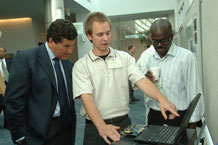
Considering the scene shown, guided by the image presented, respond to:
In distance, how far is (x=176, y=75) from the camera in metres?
1.79

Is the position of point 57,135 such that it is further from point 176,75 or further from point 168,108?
point 176,75

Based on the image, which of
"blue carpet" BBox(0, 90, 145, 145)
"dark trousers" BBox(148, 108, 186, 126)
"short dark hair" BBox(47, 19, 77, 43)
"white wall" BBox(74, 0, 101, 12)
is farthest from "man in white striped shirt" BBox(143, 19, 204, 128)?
"white wall" BBox(74, 0, 101, 12)

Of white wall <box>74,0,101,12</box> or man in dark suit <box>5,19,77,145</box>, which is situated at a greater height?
white wall <box>74,0,101,12</box>

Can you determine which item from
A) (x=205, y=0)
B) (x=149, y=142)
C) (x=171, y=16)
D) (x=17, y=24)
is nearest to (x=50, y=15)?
(x=17, y=24)

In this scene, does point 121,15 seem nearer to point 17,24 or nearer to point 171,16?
point 171,16

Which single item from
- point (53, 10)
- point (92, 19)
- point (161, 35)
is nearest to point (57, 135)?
point (92, 19)

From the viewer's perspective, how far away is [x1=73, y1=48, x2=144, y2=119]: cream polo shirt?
4.77 ft

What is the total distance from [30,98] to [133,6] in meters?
11.9

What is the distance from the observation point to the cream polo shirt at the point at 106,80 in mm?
1453

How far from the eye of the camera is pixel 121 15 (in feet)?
43.2

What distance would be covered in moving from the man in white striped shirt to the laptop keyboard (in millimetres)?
771

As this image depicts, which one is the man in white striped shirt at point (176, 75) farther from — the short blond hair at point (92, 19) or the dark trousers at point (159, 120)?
the short blond hair at point (92, 19)

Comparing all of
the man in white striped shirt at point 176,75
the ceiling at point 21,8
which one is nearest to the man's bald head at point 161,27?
the man in white striped shirt at point 176,75

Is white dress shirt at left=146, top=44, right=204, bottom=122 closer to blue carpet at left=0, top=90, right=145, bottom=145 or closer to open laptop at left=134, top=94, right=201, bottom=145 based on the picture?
open laptop at left=134, top=94, right=201, bottom=145
